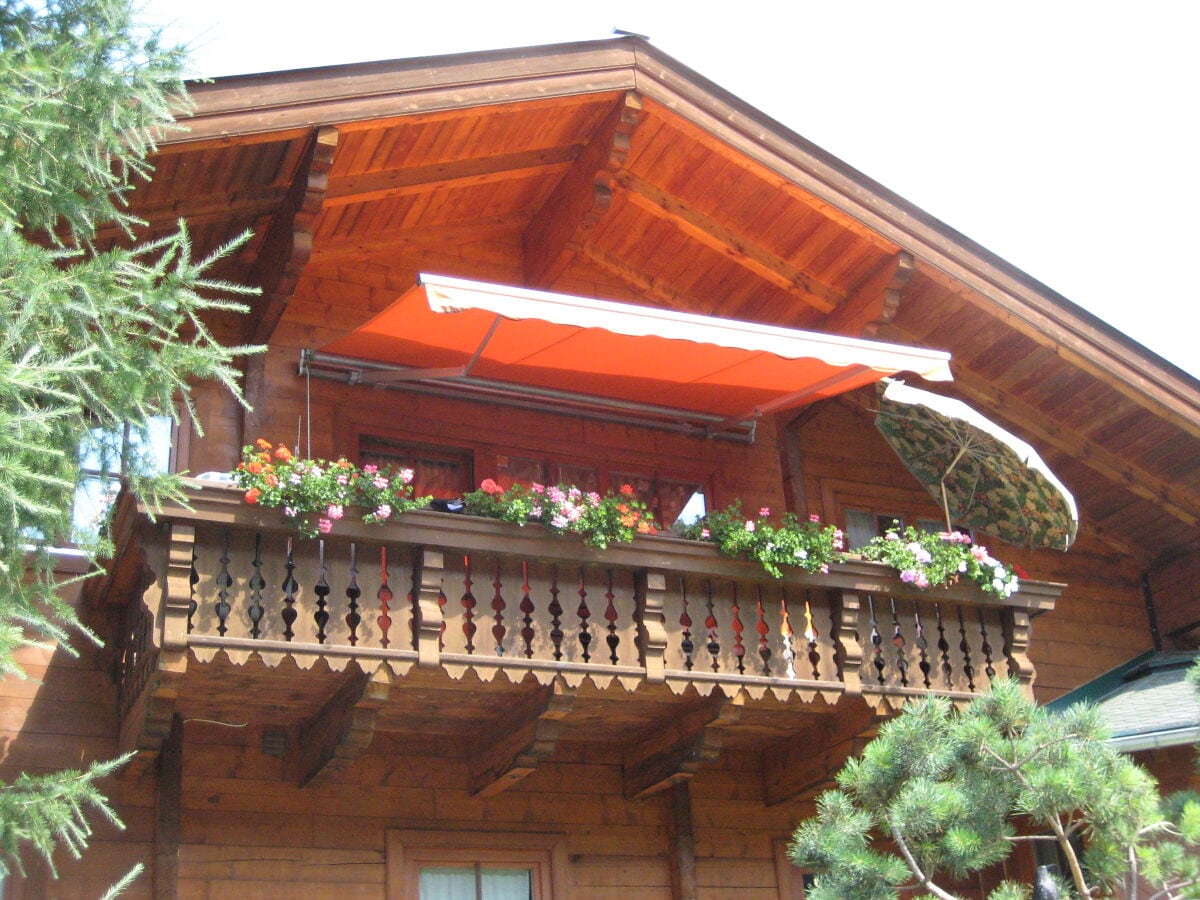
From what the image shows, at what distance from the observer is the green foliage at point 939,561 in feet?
36.4

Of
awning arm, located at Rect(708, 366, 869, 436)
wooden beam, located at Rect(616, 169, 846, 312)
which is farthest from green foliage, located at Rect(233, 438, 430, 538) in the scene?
wooden beam, located at Rect(616, 169, 846, 312)

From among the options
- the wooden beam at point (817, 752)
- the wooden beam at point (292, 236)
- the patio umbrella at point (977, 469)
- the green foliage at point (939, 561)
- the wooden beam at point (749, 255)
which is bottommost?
the wooden beam at point (817, 752)

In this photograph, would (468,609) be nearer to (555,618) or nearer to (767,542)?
(555,618)

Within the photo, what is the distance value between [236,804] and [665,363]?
4.28 meters

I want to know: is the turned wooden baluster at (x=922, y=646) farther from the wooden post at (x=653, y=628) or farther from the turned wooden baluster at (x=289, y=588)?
the turned wooden baluster at (x=289, y=588)

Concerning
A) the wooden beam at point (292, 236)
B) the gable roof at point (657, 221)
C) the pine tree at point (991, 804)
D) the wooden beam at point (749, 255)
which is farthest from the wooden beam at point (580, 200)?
the pine tree at point (991, 804)

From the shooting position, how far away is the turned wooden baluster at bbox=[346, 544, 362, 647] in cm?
959

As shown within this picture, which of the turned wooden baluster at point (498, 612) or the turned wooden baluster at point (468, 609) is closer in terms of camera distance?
the turned wooden baluster at point (468, 609)

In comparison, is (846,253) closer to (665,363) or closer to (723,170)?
(723,170)

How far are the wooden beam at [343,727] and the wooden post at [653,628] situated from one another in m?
1.79

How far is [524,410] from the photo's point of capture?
1238 cm

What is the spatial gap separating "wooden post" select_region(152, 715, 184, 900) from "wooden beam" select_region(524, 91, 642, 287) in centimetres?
495

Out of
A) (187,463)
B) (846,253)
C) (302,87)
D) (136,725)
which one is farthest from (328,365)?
(846,253)

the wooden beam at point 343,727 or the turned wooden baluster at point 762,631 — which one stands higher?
the turned wooden baluster at point 762,631
